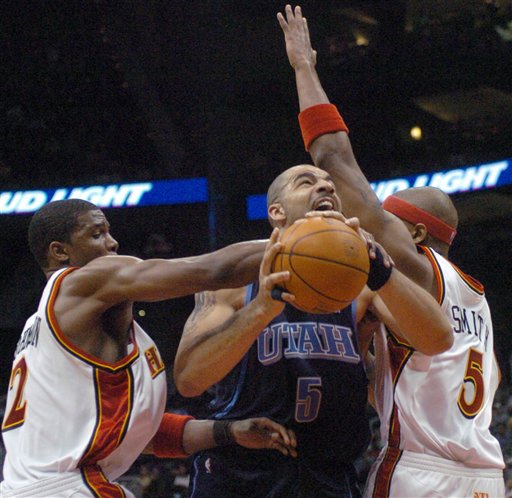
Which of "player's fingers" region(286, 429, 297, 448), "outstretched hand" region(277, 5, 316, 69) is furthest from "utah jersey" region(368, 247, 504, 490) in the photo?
"outstretched hand" region(277, 5, 316, 69)

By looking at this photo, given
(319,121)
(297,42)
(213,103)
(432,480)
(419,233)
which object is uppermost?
(213,103)

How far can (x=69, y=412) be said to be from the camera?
10.4ft

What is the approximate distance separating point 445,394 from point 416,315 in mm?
517

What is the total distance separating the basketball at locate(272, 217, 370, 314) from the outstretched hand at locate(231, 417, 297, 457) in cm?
64

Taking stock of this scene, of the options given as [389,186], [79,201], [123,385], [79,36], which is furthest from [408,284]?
[79,36]

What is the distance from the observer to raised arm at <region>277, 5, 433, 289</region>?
330cm

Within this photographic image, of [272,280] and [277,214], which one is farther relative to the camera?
[277,214]

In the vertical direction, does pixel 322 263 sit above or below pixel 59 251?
below

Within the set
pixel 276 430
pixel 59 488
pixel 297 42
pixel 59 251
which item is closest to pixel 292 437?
pixel 276 430

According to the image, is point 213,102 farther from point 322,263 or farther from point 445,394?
point 322,263

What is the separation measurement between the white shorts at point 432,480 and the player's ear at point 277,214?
3.23ft

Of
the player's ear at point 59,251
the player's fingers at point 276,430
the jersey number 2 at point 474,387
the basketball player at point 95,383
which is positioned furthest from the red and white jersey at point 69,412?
the jersey number 2 at point 474,387

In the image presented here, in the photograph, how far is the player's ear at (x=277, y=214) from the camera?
3436 millimetres

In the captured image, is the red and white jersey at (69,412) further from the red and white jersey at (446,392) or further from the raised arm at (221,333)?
the red and white jersey at (446,392)
